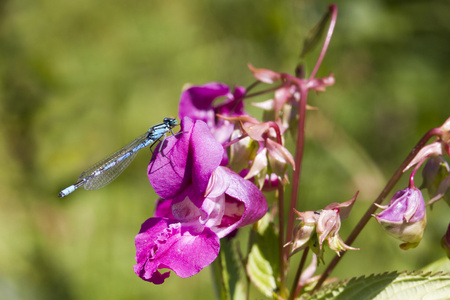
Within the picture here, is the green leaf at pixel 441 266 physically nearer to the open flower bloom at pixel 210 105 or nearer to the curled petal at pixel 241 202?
the curled petal at pixel 241 202

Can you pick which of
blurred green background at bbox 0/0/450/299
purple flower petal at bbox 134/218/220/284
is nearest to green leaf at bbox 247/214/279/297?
purple flower petal at bbox 134/218/220/284

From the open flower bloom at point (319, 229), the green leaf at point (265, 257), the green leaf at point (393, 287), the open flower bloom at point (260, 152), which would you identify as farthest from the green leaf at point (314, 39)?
the green leaf at point (393, 287)

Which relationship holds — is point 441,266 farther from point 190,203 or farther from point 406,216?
point 190,203

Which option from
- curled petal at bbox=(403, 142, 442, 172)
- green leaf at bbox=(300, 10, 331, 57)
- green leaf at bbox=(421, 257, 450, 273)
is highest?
green leaf at bbox=(300, 10, 331, 57)

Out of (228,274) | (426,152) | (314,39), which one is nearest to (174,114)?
(314,39)

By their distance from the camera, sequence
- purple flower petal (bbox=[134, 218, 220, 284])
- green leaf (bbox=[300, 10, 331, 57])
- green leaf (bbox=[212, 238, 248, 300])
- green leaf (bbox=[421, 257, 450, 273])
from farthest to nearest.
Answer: green leaf (bbox=[300, 10, 331, 57])
green leaf (bbox=[212, 238, 248, 300])
green leaf (bbox=[421, 257, 450, 273])
purple flower petal (bbox=[134, 218, 220, 284])

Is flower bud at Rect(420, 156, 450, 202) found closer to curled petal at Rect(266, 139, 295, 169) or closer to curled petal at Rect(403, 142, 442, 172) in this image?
curled petal at Rect(403, 142, 442, 172)
